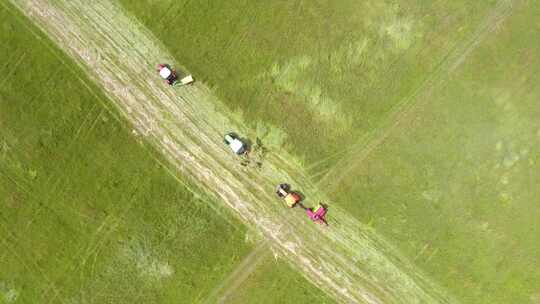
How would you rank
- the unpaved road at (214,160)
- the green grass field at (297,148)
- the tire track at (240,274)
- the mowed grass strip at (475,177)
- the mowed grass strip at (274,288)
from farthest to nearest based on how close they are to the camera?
the tire track at (240,274), the mowed grass strip at (274,288), the unpaved road at (214,160), the green grass field at (297,148), the mowed grass strip at (475,177)

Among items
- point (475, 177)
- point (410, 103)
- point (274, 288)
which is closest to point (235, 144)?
point (274, 288)

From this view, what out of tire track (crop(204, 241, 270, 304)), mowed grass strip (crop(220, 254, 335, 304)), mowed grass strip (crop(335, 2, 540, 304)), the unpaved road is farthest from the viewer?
tire track (crop(204, 241, 270, 304))

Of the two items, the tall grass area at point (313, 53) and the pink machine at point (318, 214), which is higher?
the tall grass area at point (313, 53)

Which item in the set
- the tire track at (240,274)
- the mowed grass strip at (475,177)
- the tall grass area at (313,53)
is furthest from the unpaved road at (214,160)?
the mowed grass strip at (475,177)

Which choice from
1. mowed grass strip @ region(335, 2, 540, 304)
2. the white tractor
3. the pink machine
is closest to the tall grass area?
the white tractor

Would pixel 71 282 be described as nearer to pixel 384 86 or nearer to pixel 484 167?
pixel 384 86

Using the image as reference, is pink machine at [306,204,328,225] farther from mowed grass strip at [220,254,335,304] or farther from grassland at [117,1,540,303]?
mowed grass strip at [220,254,335,304]

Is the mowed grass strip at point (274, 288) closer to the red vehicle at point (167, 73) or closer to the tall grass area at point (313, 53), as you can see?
the tall grass area at point (313, 53)
